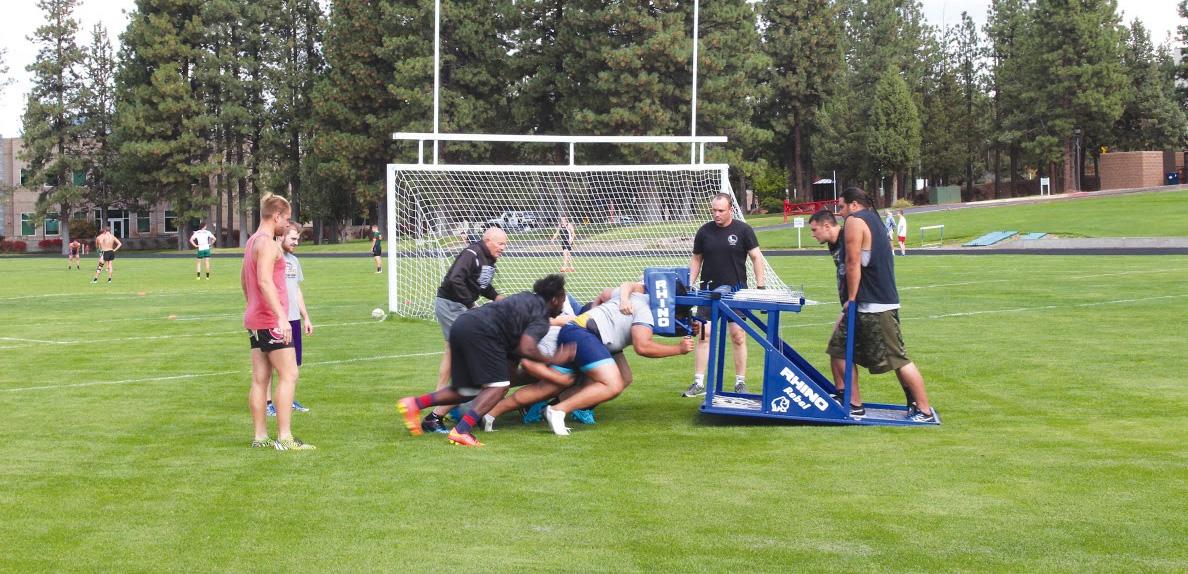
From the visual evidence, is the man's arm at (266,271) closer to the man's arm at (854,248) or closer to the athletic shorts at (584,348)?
the athletic shorts at (584,348)

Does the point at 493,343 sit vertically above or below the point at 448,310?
below

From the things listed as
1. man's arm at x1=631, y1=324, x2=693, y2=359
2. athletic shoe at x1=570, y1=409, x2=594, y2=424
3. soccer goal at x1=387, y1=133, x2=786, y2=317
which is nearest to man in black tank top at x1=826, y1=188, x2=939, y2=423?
man's arm at x1=631, y1=324, x2=693, y2=359

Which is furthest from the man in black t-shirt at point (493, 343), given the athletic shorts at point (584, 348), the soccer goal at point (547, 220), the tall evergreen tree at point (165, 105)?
the tall evergreen tree at point (165, 105)

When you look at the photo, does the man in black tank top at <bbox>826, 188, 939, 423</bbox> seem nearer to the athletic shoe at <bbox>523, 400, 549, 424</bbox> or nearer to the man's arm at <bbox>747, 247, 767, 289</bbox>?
the man's arm at <bbox>747, 247, 767, 289</bbox>

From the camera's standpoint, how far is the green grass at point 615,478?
20.2 ft

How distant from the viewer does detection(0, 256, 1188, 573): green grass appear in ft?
20.2

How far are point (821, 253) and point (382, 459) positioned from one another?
1542 inches

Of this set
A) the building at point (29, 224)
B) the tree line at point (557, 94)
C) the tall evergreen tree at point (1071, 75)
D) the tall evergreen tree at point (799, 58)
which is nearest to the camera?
the tree line at point (557, 94)

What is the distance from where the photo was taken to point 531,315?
9.34m

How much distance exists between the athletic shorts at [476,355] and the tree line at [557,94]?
185 ft

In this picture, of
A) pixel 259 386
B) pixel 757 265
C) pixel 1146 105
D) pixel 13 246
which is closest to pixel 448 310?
pixel 259 386

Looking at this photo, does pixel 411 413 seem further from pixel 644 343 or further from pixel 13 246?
pixel 13 246

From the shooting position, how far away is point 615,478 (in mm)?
7906

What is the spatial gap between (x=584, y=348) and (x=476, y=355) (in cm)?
93
